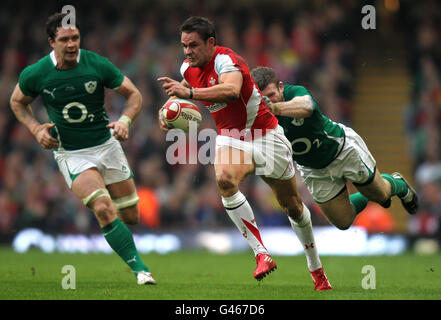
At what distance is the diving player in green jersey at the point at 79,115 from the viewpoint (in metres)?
7.41

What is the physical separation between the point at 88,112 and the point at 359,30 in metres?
12.0

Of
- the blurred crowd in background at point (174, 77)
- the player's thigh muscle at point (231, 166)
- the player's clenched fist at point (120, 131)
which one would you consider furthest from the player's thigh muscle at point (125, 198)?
the blurred crowd in background at point (174, 77)

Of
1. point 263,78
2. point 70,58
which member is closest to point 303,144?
point 263,78

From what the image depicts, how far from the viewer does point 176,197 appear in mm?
15000

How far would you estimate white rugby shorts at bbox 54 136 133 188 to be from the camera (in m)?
7.68

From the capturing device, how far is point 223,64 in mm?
7062

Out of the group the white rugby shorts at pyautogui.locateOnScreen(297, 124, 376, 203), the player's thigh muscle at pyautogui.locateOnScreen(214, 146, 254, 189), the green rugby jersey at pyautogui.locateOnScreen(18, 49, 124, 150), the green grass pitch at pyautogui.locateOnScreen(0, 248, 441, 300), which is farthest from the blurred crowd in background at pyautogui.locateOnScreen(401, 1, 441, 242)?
the green rugby jersey at pyautogui.locateOnScreen(18, 49, 124, 150)

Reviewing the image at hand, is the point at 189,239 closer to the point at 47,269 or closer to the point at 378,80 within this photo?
the point at 47,269

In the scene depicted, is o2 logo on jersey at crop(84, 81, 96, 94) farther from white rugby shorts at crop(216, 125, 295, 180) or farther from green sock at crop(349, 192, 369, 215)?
green sock at crop(349, 192, 369, 215)

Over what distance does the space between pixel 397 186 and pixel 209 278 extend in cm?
236

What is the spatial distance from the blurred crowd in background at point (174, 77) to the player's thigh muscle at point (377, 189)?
18.9 ft

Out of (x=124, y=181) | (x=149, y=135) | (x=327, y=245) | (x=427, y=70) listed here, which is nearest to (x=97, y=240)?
(x=149, y=135)

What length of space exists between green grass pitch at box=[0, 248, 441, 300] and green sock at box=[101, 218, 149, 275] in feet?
0.80

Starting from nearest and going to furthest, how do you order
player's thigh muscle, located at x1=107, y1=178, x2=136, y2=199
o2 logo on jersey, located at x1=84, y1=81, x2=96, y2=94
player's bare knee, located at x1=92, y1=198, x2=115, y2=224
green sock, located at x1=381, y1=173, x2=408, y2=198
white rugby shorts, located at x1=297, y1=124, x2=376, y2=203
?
1. player's bare knee, located at x1=92, y1=198, x2=115, y2=224
2. o2 logo on jersey, located at x1=84, y1=81, x2=96, y2=94
3. white rugby shorts, located at x1=297, y1=124, x2=376, y2=203
4. player's thigh muscle, located at x1=107, y1=178, x2=136, y2=199
5. green sock, located at x1=381, y1=173, x2=408, y2=198
